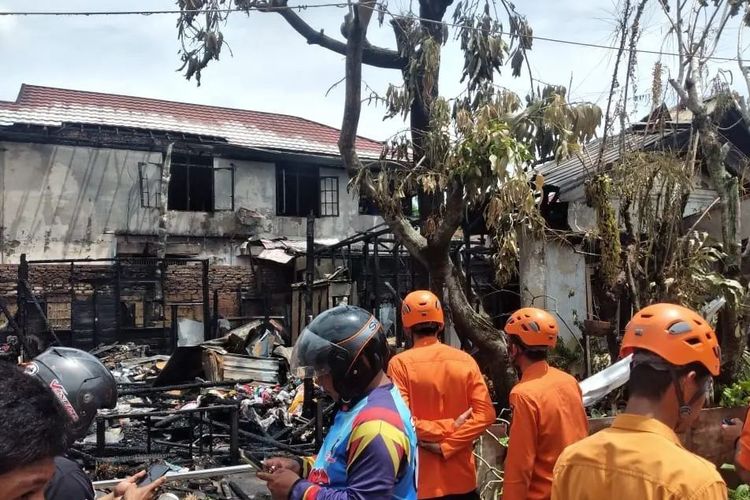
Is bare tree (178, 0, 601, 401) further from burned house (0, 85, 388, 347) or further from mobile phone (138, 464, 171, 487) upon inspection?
burned house (0, 85, 388, 347)

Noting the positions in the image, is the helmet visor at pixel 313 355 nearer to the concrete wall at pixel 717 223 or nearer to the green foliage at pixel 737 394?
the green foliage at pixel 737 394

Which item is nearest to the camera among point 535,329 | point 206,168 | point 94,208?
point 535,329

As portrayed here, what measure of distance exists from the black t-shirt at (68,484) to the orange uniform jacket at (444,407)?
208cm

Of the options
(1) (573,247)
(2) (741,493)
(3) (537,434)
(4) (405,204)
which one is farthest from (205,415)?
(3) (537,434)

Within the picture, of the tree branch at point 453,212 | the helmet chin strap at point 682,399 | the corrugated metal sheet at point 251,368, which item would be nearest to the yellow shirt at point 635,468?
the helmet chin strap at point 682,399

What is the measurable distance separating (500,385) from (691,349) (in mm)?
5532

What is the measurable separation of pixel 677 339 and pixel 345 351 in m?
1.11

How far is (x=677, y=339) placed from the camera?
1.87 metres

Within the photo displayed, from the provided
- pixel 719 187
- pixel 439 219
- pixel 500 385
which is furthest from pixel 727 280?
pixel 439 219

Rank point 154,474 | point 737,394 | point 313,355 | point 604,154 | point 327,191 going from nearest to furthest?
1. point 313,355
2. point 154,474
3. point 737,394
4. point 604,154
5. point 327,191

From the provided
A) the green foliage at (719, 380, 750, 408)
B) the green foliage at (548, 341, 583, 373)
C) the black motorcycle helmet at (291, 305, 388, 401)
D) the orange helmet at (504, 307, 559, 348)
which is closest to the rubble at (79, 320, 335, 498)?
the black motorcycle helmet at (291, 305, 388, 401)

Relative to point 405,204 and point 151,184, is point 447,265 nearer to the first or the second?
point 405,204

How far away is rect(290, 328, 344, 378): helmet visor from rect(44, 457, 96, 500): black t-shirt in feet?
2.86

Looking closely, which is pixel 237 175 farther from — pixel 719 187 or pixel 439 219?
pixel 719 187
